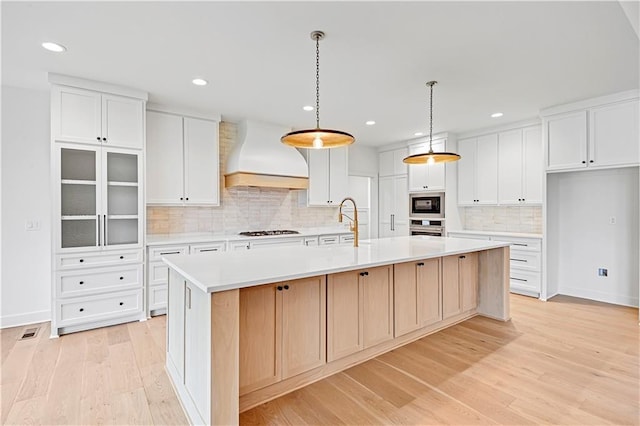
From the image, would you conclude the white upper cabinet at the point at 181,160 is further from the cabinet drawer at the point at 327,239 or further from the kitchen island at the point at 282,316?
the kitchen island at the point at 282,316

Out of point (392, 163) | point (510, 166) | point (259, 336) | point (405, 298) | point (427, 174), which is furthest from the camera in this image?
point (392, 163)

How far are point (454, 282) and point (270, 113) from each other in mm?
3122

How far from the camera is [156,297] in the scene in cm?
379

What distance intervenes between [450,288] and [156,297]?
3.28 m

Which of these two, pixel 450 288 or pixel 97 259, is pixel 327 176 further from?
pixel 97 259

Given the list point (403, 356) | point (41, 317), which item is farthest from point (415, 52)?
point (41, 317)

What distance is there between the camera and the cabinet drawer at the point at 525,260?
178 inches

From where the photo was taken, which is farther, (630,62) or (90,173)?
(90,173)

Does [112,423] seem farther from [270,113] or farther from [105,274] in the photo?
[270,113]

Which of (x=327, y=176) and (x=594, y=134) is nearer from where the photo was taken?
(x=594, y=134)

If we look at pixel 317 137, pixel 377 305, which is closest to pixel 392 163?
pixel 317 137

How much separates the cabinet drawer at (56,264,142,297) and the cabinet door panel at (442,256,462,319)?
328 cm

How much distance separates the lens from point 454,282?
345 cm

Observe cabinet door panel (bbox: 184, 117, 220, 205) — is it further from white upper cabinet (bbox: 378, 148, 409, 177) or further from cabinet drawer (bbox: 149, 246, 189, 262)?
white upper cabinet (bbox: 378, 148, 409, 177)
